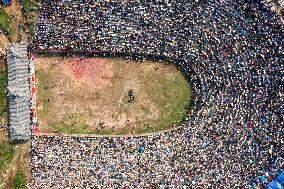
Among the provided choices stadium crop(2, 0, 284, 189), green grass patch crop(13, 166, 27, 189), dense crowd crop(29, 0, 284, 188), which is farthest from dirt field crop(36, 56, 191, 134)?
green grass patch crop(13, 166, 27, 189)

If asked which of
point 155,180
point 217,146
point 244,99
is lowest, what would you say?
point 155,180

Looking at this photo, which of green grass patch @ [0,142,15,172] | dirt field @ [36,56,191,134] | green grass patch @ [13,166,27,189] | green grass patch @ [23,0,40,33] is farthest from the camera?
dirt field @ [36,56,191,134]

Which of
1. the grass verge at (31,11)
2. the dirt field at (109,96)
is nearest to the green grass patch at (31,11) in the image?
the grass verge at (31,11)

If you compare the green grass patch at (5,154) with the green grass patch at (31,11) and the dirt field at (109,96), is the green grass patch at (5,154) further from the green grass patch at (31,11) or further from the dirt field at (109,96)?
the green grass patch at (31,11)

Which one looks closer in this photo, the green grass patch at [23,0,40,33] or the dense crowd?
the dense crowd

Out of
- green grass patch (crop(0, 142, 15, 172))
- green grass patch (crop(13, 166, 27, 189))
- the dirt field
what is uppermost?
the dirt field

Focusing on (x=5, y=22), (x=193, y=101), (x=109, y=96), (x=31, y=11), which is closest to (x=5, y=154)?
(x=109, y=96)

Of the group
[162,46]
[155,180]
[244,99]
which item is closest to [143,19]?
[162,46]

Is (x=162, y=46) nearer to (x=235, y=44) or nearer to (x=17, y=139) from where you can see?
(x=235, y=44)

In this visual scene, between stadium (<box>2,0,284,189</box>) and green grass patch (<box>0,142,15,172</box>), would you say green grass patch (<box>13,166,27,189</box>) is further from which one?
green grass patch (<box>0,142,15,172</box>)
